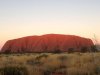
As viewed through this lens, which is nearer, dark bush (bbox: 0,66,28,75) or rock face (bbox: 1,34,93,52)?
dark bush (bbox: 0,66,28,75)

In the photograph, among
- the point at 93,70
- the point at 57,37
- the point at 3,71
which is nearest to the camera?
the point at 3,71

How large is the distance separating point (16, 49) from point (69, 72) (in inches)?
4334

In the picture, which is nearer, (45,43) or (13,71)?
(13,71)

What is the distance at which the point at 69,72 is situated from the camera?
12297 mm

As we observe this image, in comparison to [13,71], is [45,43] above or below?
below

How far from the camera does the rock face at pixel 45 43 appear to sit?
372 ft

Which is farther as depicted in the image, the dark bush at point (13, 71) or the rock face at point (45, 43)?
the rock face at point (45, 43)

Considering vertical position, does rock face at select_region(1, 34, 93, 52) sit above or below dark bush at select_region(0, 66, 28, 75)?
below

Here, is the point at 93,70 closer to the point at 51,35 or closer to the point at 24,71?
the point at 24,71

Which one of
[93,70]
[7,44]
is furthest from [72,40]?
[93,70]

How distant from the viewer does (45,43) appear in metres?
120

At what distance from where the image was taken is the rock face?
11350 centimetres

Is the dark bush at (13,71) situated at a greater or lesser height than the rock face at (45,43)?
greater

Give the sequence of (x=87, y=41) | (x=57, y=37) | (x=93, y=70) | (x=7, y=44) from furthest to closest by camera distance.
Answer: (x=7, y=44) < (x=57, y=37) < (x=87, y=41) < (x=93, y=70)
